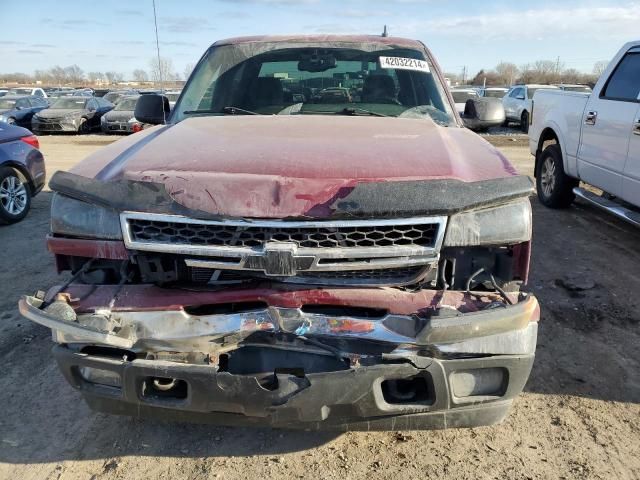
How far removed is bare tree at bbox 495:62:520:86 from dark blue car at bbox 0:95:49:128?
44509 mm

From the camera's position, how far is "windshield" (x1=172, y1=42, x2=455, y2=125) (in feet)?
12.5

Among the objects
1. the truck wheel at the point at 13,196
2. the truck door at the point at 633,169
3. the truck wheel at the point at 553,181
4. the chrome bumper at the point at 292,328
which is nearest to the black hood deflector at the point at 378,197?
the chrome bumper at the point at 292,328

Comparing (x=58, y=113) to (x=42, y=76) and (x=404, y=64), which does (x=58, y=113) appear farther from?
(x=42, y=76)

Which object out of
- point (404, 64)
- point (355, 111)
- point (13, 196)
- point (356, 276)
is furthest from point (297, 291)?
point (13, 196)

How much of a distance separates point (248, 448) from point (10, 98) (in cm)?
2367

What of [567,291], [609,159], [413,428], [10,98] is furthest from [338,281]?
[10,98]

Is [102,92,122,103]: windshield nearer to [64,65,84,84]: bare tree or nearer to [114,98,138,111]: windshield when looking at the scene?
[114,98,138,111]: windshield

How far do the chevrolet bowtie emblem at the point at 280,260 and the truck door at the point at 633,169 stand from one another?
4.37m

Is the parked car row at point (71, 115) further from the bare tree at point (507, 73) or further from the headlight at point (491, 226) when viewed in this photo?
the bare tree at point (507, 73)

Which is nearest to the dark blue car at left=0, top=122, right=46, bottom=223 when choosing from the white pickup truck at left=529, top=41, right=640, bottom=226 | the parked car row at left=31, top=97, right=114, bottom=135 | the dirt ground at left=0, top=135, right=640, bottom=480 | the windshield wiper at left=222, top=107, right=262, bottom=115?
the dirt ground at left=0, top=135, right=640, bottom=480

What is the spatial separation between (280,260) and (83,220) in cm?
91

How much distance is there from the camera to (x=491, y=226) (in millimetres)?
2238

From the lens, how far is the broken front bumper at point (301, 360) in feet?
6.95

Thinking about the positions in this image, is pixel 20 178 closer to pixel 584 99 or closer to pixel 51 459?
pixel 51 459
